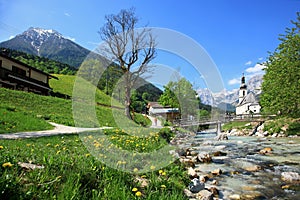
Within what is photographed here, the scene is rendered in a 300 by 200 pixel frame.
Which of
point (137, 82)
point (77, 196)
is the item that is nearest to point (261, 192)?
point (77, 196)

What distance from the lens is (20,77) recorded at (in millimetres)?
33625

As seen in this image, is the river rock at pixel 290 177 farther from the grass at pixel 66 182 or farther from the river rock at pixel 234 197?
the grass at pixel 66 182

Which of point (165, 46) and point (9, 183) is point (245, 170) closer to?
point (165, 46)

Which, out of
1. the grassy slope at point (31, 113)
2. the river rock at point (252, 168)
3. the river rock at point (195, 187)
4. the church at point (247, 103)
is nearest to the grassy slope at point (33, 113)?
the grassy slope at point (31, 113)

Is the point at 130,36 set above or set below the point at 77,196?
above

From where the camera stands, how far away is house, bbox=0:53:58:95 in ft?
102

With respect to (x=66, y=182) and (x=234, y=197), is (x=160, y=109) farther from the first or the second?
(x=66, y=182)

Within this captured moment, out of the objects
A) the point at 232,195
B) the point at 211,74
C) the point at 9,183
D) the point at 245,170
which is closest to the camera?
the point at 9,183

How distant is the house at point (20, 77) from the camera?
3122 centimetres

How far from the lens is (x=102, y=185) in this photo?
3.65 metres

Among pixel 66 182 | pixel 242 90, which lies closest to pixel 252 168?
pixel 66 182

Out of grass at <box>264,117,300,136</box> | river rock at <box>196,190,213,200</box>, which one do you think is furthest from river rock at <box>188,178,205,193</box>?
grass at <box>264,117,300,136</box>

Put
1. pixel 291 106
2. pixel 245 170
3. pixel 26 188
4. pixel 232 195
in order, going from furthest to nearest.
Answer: pixel 291 106, pixel 245 170, pixel 232 195, pixel 26 188

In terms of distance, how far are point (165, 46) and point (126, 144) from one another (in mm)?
4137
